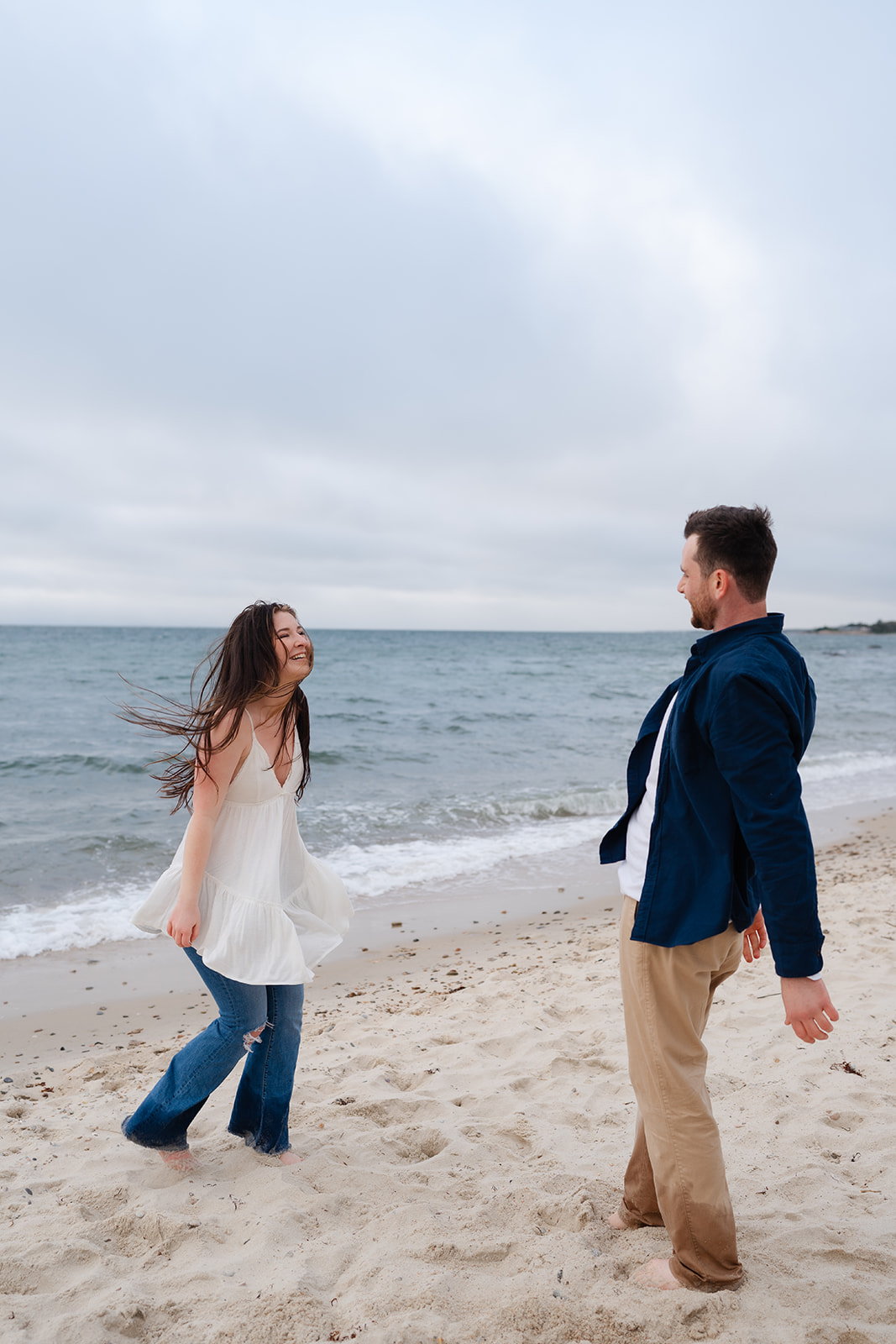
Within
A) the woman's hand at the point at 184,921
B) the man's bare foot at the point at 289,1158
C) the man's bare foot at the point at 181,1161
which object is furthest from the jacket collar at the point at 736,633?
the man's bare foot at the point at 181,1161

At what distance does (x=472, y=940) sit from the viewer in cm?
649

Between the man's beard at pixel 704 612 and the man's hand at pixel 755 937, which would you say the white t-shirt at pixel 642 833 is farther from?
the man's hand at pixel 755 937

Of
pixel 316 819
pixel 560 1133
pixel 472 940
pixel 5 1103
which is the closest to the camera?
pixel 560 1133

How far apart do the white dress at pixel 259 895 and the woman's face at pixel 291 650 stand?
265mm

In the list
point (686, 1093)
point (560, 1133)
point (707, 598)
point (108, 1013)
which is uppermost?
point (707, 598)

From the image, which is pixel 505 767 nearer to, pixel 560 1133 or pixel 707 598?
pixel 560 1133

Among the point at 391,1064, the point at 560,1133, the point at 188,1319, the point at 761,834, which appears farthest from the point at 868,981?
the point at 188,1319

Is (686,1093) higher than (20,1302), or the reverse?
(686,1093)

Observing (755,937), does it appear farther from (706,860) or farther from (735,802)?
(735,802)

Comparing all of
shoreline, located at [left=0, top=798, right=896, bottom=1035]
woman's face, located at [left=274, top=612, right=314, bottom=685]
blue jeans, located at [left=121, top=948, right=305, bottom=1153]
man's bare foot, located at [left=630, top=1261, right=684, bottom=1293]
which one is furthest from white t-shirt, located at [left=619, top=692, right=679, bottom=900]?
shoreline, located at [left=0, top=798, right=896, bottom=1035]

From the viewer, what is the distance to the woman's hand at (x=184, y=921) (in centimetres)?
271

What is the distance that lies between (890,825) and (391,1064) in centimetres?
854

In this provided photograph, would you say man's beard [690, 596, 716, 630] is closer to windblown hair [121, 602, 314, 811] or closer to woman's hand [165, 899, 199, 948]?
windblown hair [121, 602, 314, 811]

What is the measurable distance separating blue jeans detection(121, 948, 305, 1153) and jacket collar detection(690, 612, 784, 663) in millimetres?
1853
